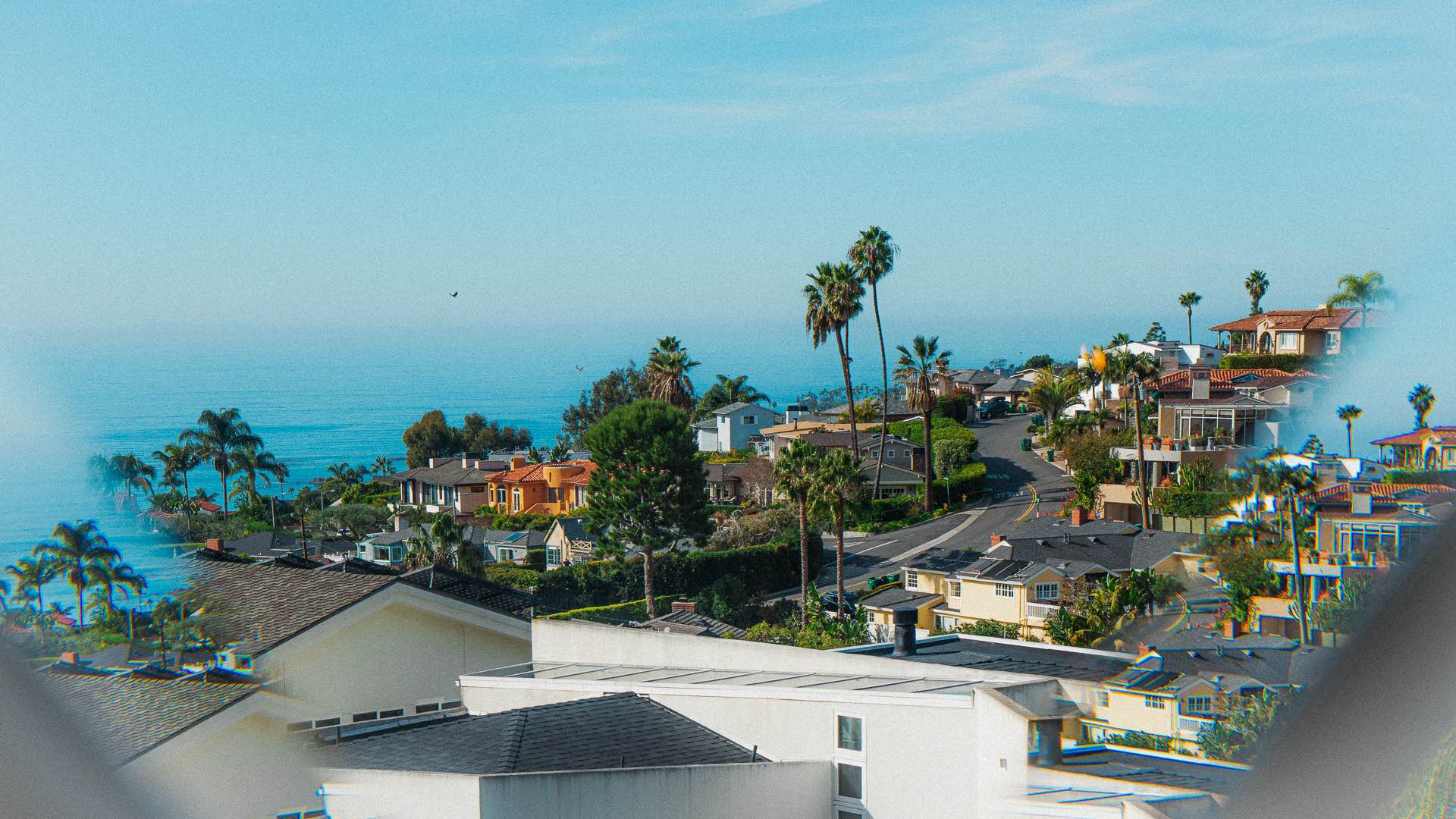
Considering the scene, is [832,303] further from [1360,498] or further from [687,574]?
[1360,498]

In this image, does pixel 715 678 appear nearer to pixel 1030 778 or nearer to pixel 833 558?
pixel 1030 778

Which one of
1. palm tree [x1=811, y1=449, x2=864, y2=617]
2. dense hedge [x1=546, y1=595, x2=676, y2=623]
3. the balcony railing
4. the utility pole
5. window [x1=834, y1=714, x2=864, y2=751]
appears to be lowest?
dense hedge [x1=546, y1=595, x2=676, y2=623]

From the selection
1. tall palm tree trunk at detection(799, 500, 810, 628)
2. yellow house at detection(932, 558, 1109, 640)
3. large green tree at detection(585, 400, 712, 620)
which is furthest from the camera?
large green tree at detection(585, 400, 712, 620)

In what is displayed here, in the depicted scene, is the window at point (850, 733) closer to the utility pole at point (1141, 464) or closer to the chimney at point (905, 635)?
the utility pole at point (1141, 464)

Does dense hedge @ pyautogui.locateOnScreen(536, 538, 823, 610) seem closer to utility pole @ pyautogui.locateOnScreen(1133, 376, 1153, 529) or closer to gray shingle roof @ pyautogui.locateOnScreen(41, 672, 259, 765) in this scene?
utility pole @ pyautogui.locateOnScreen(1133, 376, 1153, 529)

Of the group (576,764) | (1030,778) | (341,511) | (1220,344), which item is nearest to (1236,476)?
(1220,344)

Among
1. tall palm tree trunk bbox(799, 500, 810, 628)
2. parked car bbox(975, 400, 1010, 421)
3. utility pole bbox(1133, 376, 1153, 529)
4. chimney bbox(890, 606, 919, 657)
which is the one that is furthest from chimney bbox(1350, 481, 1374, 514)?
parked car bbox(975, 400, 1010, 421)
